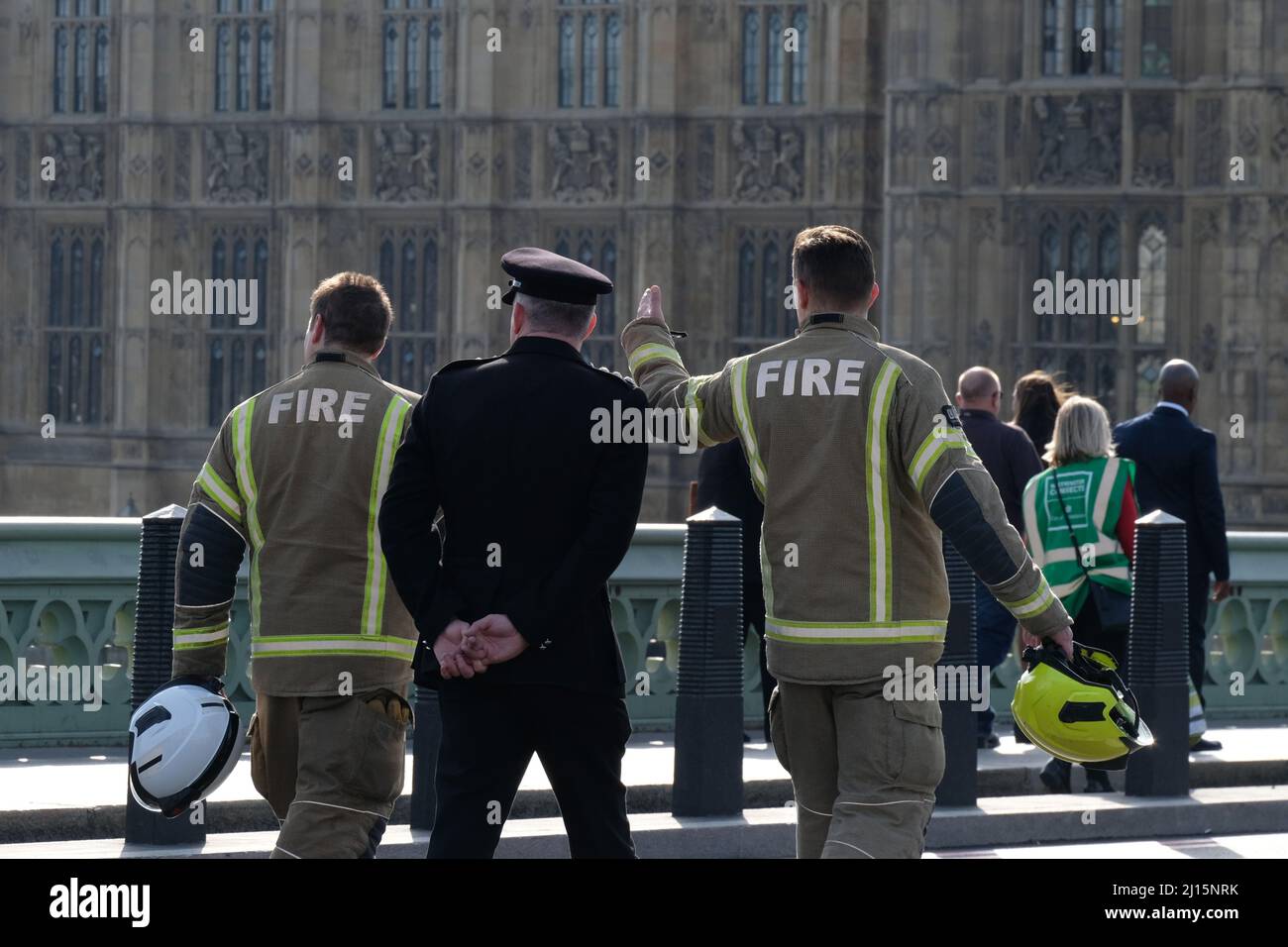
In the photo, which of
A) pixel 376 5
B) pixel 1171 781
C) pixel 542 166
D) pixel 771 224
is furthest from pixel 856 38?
pixel 1171 781

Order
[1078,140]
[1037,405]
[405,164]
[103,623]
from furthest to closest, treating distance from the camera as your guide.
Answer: [405,164] < [1078,140] < [1037,405] < [103,623]

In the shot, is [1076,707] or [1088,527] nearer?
[1076,707]

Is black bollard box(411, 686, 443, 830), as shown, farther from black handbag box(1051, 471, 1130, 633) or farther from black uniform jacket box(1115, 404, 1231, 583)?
black uniform jacket box(1115, 404, 1231, 583)

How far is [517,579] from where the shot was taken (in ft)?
18.0

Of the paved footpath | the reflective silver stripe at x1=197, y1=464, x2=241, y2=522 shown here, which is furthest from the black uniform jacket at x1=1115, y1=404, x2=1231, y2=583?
the reflective silver stripe at x1=197, y1=464, x2=241, y2=522

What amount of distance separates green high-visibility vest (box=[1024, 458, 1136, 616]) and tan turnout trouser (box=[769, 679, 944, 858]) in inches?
171

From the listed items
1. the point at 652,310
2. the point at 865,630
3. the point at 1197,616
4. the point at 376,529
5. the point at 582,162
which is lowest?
the point at 1197,616

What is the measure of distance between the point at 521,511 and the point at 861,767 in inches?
41.0

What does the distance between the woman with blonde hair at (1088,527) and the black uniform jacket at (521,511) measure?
4.69 metres

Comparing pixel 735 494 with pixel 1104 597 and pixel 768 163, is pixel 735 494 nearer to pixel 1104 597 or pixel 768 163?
pixel 1104 597

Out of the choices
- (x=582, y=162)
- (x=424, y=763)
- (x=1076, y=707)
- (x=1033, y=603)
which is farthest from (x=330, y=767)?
(x=582, y=162)

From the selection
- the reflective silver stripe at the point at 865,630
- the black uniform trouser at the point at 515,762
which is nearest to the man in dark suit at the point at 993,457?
the reflective silver stripe at the point at 865,630

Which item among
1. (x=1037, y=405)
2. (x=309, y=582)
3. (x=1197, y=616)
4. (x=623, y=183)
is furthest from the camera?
(x=623, y=183)

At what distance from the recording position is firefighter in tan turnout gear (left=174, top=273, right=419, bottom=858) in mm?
5824
